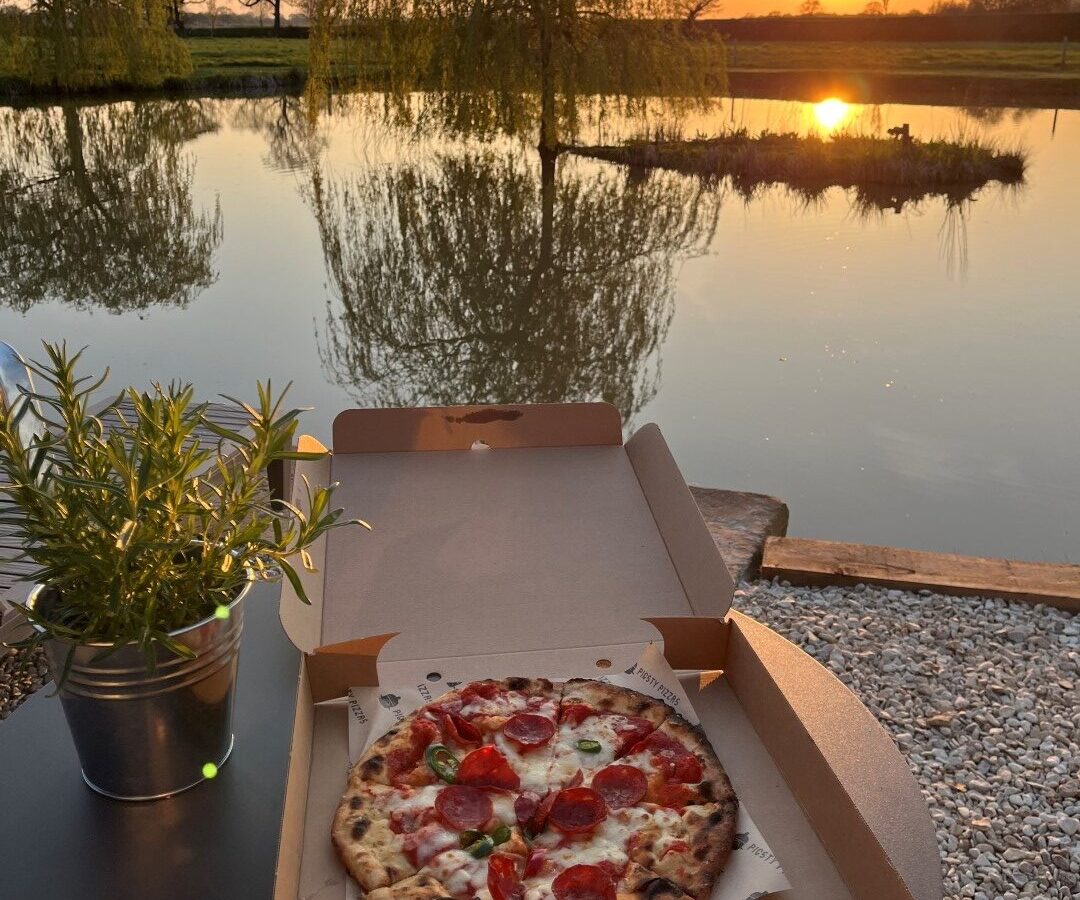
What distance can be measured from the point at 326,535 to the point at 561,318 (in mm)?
5149

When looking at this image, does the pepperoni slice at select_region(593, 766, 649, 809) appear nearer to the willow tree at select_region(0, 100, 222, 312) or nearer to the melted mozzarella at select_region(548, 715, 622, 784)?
the melted mozzarella at select_region(548, 715, 622, 784)

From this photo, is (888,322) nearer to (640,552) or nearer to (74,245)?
(640,552)

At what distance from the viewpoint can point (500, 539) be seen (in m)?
1.60

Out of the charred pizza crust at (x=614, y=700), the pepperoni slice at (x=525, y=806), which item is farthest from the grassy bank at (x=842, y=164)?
the pepperoni slice at (x=525, y=806)

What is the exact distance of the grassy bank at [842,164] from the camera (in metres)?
10.9

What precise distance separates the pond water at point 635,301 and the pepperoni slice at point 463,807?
115 inches

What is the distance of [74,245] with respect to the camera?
823cm

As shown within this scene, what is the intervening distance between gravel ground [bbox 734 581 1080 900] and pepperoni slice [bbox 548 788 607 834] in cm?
120

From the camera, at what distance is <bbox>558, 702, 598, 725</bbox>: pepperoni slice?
4.37 feet

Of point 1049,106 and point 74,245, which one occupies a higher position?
point 1049,106

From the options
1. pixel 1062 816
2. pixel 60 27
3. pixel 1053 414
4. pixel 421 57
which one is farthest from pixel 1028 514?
pixel 60 27

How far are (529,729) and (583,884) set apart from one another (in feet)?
0.90

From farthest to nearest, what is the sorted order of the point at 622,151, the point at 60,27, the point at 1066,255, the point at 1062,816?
the point at 60,27 → the point at 622,151 → the point at 1066,255 → the point at 1062,816

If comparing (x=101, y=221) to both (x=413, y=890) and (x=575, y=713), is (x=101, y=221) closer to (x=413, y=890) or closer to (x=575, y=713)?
(x=575, y=713)
